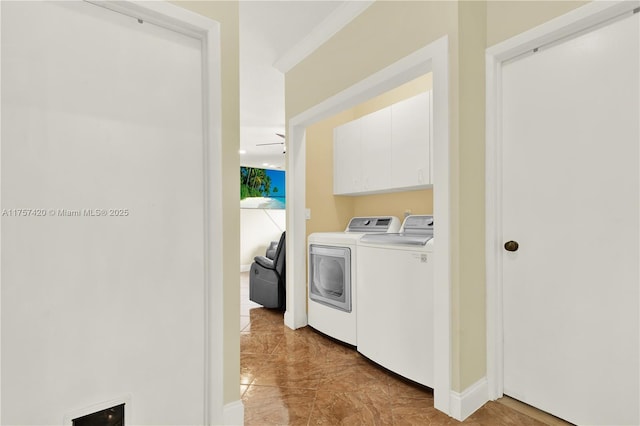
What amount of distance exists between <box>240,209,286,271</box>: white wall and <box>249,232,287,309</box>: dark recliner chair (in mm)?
3057

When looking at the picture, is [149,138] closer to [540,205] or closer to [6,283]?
[6,283]

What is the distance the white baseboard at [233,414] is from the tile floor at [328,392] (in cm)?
14

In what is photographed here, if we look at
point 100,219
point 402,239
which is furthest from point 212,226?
point 402,239

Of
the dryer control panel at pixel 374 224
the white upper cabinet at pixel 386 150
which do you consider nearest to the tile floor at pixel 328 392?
the dryer control panel at pixel 374 224

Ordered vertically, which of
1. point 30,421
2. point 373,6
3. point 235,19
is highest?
point 373,6

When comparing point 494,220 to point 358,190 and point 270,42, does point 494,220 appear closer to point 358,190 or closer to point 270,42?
point 358,190

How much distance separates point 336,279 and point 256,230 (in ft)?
16.2

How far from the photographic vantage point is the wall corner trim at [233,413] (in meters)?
1.46

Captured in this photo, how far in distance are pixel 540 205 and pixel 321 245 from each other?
172 centimetres

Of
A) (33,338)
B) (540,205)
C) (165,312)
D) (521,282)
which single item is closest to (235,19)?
(165,312)

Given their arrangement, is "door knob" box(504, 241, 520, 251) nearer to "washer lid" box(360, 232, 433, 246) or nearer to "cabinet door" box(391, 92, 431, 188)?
"washer lid" box(360, 232, 433, 246)

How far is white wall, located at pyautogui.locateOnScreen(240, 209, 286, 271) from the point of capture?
7023 mm

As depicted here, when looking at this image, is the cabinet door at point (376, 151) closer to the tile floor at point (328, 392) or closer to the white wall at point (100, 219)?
the tile floor at point (328, 392)

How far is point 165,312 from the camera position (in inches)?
54.4
